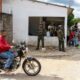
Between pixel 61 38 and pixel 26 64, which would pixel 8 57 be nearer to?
pixel 26 64

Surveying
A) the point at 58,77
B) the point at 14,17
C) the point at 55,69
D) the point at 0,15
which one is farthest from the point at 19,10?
the point at 58,77

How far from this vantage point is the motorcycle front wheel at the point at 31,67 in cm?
1220

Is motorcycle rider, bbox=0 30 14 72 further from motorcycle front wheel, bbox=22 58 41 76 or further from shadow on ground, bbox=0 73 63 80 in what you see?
motorcycle front wheel, bbox=22 58 41 76

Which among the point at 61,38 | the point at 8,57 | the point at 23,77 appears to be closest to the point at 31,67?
the point at 23,77

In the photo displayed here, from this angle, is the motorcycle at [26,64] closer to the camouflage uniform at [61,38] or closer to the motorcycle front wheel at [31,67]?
the motorcycle front wheel at [31,67]

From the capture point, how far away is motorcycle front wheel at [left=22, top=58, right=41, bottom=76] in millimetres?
12203

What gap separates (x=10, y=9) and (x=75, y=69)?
12356mm

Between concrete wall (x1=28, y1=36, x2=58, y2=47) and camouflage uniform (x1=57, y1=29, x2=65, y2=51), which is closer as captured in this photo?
camouflage uniform (x1=57, y1=29, x2=65, y2=51)

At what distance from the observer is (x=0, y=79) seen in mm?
11367

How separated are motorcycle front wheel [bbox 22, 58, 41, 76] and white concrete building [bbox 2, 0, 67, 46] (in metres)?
12.6

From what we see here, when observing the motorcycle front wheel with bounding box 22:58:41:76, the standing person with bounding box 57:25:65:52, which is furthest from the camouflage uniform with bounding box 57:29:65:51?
the motorcycle front wheel with bounding box 22:58:41:76

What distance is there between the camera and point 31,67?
40.1 feet

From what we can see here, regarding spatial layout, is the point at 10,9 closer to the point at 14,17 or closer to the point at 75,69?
the point at 14,17

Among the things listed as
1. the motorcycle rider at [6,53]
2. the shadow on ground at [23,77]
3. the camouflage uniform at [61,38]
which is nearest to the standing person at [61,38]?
the camouflage uniform at [61,38]
